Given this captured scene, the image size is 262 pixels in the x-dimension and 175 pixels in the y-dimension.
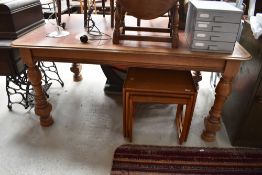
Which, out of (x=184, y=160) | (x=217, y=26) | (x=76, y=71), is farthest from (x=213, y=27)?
(x=76, y=71)

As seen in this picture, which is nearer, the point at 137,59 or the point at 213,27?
the point at 213,27

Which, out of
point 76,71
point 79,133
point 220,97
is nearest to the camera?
point 220,97

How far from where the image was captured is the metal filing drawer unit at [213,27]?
1.27 m

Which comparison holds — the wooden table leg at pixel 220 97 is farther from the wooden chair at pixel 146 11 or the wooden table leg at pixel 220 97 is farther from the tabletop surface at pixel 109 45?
the wooden chair at pixel 146 11

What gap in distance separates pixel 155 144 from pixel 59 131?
32.6 inches

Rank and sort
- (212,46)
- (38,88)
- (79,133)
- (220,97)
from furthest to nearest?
(79,133), (38,88), (220,97), (212,46)

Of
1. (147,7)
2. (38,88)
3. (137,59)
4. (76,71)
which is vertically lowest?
(76,71)

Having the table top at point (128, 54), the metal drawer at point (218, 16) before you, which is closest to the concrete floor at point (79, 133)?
the table top at point (128, 54)

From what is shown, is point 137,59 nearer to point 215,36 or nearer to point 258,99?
point 215,36

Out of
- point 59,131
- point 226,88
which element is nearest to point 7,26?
point 59,131

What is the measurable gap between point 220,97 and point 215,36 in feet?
1.51

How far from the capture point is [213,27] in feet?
4.34

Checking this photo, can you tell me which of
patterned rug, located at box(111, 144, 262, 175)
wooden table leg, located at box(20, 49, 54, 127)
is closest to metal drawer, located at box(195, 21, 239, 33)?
patterned rug, located at box(111, 144, 262, 175)

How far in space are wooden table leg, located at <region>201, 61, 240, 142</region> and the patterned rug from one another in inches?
5.2
